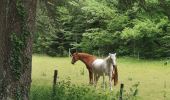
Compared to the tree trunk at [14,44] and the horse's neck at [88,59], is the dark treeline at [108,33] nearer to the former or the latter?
the horse's neck at [88,59]

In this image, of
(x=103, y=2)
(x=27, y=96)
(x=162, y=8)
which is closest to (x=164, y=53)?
(x=103, y=2)

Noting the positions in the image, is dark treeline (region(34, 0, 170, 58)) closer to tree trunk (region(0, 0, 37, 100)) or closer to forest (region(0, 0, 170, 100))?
forest (region(0, 0, 170, 100))

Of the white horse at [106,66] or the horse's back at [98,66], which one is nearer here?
the white horse at [106,66]

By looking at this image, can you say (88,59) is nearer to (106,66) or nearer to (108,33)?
(106,66)

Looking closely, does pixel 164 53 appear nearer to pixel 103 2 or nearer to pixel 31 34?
pixel 103 2

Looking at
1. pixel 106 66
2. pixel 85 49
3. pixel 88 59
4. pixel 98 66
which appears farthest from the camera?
pixel 85 49

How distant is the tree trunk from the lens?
9078 millimetres

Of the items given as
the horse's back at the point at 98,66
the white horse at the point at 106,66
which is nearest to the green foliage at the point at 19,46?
the white horse at the point at 106,66

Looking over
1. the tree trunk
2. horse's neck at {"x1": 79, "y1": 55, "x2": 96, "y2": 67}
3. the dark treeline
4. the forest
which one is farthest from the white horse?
the dark treeline

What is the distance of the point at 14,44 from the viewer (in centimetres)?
916

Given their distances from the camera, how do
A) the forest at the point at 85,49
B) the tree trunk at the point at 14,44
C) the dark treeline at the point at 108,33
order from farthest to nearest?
1. the dark treeline at the point at 108,33
2. the forest at the point at 85,49
3. the tree trunk at the point at 14,44

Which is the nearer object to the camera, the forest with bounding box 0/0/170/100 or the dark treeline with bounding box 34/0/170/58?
the forest with bounding box 0/0/170/100

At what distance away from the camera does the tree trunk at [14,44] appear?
9.08 metres

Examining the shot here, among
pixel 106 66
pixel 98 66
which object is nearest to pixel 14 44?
pixel 106 66
